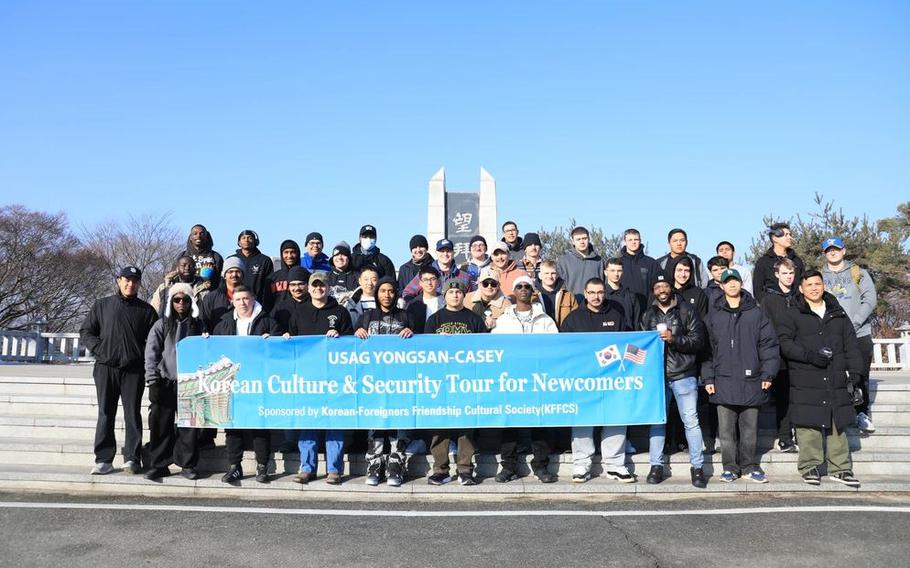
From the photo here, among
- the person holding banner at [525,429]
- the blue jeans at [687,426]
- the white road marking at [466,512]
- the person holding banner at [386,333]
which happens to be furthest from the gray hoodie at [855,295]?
the person holding banner at [386,333]

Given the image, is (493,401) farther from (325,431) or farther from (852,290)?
(852,290)

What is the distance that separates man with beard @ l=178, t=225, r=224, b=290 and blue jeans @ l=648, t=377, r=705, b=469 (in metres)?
5.49

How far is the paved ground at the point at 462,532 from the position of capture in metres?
4.78

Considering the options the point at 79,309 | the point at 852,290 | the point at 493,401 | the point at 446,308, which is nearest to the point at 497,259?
the point at 446,308

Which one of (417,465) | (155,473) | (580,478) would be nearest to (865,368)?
(580,478)

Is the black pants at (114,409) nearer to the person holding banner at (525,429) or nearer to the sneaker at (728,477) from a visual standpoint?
the person holding banner at (525,429)

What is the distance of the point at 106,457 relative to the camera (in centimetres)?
692

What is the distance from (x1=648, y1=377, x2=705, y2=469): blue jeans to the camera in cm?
678

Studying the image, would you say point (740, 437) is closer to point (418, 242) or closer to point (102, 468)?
point (418, 242)

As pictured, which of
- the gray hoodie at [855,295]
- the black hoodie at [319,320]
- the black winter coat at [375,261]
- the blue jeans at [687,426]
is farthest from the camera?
the black winter coat at [375,261]

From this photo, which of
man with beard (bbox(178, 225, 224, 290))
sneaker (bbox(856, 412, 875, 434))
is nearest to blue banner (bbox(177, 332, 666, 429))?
man with beard (bbox(178, 225, 224, 290))

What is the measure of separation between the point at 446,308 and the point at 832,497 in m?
4.16

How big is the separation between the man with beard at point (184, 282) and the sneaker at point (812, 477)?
6.82m

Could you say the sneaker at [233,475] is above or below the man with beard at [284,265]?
below
